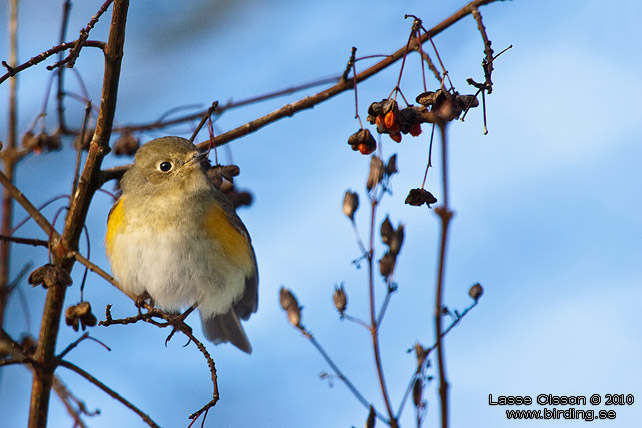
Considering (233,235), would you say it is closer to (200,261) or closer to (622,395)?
(200,261)

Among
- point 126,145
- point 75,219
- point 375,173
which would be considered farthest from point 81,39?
point 126,145

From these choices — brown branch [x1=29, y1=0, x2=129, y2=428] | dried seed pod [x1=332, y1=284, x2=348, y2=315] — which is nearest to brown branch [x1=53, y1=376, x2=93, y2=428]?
brown branch [x1=29, y1=0, x2=129, y2=428]

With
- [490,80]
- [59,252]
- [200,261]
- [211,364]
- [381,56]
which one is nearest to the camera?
[490,80]

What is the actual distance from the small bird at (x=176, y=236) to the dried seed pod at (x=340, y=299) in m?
2.04

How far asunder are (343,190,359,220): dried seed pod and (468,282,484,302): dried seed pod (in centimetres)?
48

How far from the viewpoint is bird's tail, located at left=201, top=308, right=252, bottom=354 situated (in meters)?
5.25

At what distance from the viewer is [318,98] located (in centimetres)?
345

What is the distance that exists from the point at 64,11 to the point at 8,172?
→ 40.5 inches

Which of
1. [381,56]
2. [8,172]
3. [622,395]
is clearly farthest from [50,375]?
[622,395]

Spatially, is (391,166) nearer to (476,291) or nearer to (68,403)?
(476,291)

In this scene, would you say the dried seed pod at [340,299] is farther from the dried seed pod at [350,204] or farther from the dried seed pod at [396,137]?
the dried seed pod at [396,137]

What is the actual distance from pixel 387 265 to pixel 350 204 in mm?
394

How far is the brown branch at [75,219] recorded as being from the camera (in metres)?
2.92

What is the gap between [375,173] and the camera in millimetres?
2365
